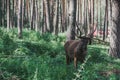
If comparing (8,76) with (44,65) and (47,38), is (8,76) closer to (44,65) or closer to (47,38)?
(44,65)

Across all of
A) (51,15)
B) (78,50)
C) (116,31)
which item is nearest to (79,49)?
(78,50)

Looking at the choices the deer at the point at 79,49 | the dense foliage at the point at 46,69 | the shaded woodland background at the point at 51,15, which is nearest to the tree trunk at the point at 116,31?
the dense foliage at the point at 46,69

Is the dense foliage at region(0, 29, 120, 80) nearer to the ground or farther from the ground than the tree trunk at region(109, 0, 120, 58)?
nearer to the ground

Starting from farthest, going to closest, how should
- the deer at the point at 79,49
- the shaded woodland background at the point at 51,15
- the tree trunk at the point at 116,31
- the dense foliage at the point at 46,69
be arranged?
the shaded woodland background at the point at 51,15 → the tree trunk at the point at 116,31 → the deer at the point at 79,49 → the dense foliage at the point at 46,69

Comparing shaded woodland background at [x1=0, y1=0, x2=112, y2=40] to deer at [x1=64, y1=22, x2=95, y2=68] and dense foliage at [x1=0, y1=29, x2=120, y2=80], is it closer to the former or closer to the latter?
dense foliage at [x1=0, y1=29, x2=120, y2=80]

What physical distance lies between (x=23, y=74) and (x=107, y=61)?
184 inches

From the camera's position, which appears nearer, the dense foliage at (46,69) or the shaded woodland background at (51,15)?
the dense foliage at (46,69)

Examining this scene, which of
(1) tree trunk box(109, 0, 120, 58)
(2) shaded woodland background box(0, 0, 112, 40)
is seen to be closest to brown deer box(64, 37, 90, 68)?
(1) tree trunk box(109, 0, 120, 58)

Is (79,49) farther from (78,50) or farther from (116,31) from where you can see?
(116,31)

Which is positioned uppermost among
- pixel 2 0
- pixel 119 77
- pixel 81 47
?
pixel 2 0

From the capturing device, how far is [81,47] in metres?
11.4

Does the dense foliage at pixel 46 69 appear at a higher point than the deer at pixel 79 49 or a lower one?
lower

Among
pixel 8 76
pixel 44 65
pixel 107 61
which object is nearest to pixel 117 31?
pixel 107 61

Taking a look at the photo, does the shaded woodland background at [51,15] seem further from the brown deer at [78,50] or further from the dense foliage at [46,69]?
the brown deer at [78,50]
